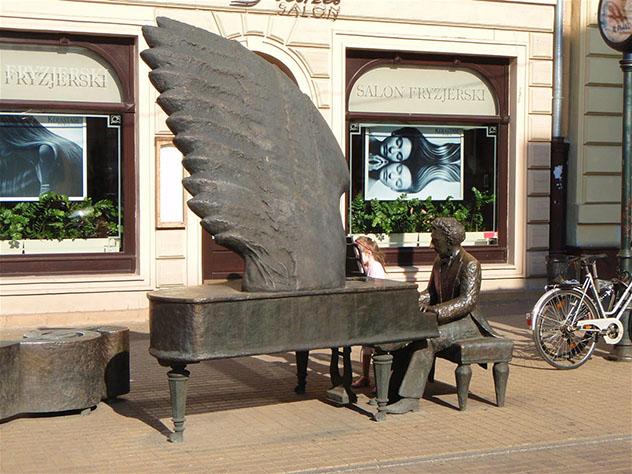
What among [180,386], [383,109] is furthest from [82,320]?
[180,386]

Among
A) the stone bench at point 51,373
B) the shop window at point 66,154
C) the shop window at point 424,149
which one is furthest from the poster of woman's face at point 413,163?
the stone bench at point 51,373

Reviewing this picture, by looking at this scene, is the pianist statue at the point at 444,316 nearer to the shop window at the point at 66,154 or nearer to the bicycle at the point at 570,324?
the bicycle at the point at 570,324

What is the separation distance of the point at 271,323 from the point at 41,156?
7754 millimetres

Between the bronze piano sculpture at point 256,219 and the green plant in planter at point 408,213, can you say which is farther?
the green plant in planter at point 408,213

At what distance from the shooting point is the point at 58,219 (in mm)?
14016

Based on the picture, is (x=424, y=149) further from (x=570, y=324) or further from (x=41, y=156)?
(x=570, y=324)

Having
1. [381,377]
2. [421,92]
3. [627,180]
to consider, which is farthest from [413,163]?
[381,377]

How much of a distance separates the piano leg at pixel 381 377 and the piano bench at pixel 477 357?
2.00 ft

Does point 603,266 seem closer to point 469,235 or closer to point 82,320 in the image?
point 469,235

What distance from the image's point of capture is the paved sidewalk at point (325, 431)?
6844 mm

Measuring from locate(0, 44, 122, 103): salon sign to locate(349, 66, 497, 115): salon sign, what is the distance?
3.70 metres

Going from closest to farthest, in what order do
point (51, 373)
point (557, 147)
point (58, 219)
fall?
point (51, 373) → point (58, 219) → point (557, 147)

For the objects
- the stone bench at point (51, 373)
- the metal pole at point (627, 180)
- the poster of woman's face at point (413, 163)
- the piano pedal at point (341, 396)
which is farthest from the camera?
the poster of woman's face at point (413, 163)

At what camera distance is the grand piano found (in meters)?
7.06
